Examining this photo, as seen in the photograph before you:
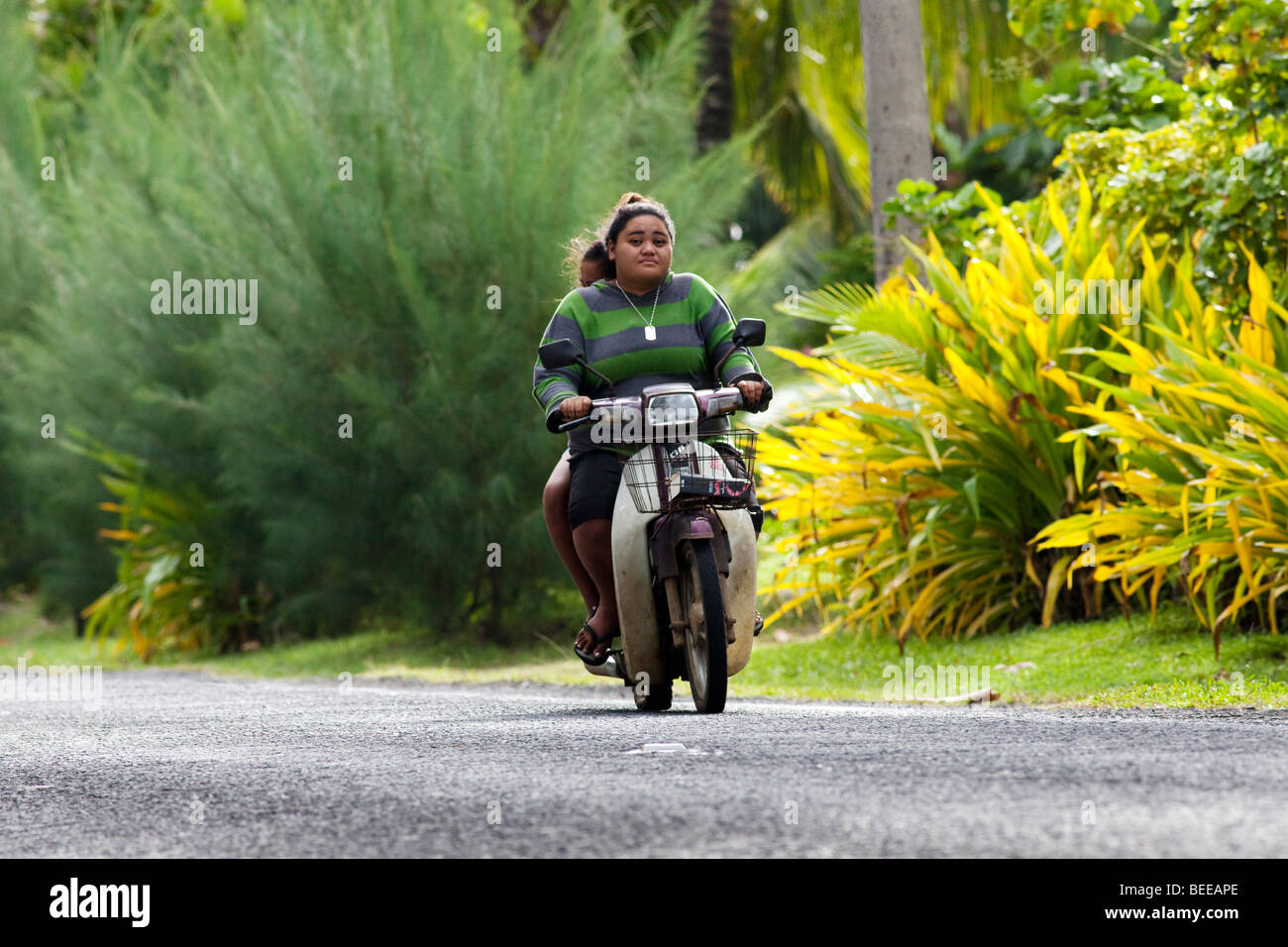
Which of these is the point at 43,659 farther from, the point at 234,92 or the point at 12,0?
the point at 12,0

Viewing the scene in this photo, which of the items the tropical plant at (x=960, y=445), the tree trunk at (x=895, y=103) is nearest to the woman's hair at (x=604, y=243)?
the tropical plant at (x=960, y=445)

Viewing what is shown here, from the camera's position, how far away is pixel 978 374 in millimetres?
8227

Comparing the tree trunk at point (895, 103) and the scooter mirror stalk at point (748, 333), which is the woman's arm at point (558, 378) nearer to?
the scooter mirror stalk at point (748, 333)

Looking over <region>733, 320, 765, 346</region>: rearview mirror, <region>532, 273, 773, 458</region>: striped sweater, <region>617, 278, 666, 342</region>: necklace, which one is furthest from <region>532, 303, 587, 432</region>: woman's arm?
<region>733, 320, 765, 346</region>: rearview mirror

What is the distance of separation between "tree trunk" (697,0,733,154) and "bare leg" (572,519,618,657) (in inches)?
416

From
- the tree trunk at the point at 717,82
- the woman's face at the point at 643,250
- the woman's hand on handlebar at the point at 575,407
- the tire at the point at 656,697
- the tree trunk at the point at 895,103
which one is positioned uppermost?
the tree trunk at the point at 717,82

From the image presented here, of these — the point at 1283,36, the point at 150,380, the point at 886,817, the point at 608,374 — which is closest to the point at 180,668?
the point at 150,380

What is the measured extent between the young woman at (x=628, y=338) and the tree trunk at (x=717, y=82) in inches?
406

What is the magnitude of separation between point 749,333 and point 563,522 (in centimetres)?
104

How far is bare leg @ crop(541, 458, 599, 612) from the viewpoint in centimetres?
586

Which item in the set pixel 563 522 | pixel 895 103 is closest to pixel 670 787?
pixel 563 522

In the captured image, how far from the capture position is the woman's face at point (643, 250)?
5.63 meters

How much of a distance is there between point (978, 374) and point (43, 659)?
937 cm

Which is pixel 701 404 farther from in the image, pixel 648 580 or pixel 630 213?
pixel 630 213
